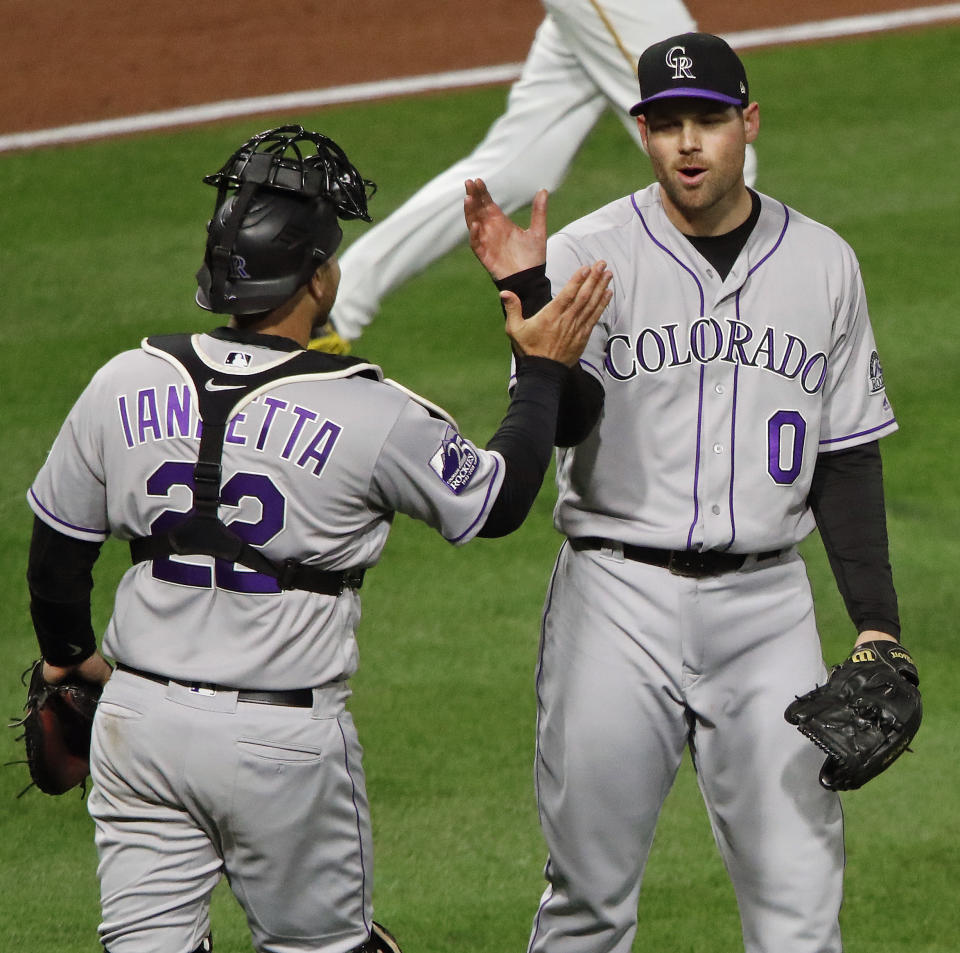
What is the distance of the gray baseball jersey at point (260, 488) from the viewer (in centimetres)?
269

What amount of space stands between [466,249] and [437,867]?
12.9 feet

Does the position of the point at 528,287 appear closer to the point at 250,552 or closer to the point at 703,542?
the point at 703,542

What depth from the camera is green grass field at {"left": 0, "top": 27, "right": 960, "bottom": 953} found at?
4113 mm

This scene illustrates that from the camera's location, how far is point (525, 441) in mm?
2904

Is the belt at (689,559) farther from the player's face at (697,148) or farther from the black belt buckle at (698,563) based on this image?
the player's face at (697,148)

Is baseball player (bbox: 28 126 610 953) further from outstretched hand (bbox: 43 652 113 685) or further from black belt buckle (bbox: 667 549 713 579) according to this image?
black belt buckle (bbox: 667 549 713 579)

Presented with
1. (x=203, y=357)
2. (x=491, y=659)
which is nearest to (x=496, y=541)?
(x=491, y=659)

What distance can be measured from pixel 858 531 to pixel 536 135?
3414 millimetres

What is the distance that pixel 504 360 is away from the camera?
6.73 metres

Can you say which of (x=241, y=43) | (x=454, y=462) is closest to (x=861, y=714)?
(x=454, y=462)

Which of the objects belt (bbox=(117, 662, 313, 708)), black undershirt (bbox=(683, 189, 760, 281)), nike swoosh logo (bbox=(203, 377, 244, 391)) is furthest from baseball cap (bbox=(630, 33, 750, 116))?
belt (bbox=(117, 662, 313, 708))

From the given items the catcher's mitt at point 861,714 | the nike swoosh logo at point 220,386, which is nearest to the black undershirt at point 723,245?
the catcher's mitt at point 861,714

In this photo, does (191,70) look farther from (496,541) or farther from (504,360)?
(496,541)

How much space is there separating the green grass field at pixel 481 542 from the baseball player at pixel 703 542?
0.84 meters
